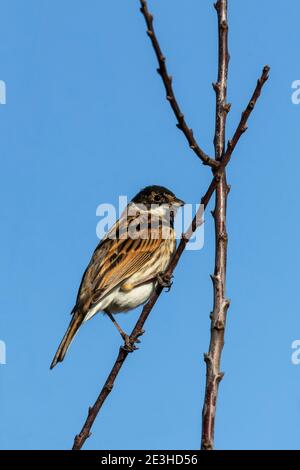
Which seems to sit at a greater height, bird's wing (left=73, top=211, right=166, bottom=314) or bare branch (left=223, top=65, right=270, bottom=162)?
bird's wing (left=73, top=211, right=166, bottom=314)

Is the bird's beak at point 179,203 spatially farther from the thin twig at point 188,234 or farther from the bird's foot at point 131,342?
the thin twig at point 188,234

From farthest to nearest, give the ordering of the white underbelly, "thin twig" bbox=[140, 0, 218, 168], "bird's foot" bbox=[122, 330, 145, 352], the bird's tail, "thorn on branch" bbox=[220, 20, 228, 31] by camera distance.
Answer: the white underbelly < the bird's tail < "bird's foot" bbox=[122, 330, 145, 352] < "thorn on branch" bbox=[220, 20, 228, 31] < "thin twig" bbox=[140, 0, 218, 168]

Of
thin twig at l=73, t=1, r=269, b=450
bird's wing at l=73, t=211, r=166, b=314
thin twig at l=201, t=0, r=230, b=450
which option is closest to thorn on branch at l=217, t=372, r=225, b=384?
thin twig at l=201, t=0, r=230, b=450

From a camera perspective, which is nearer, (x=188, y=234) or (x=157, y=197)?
(x=188, y=234)

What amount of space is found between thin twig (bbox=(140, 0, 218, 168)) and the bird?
378 centimetres

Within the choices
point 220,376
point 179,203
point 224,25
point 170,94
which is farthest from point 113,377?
point 179,203

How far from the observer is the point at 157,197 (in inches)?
390

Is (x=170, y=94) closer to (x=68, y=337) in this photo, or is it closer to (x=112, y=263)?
(x=68, y=337)

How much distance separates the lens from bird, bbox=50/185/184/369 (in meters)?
8.30

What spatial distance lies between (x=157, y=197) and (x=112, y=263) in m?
1.61

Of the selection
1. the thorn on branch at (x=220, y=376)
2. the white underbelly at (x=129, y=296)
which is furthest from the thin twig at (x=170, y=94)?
the white underbelly at (x=129, y=296)

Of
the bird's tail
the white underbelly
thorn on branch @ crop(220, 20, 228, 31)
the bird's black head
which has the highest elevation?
the bird's black head

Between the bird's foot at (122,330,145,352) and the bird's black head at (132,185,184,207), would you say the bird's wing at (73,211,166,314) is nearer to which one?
the bird's black head at (132,185,184,207)

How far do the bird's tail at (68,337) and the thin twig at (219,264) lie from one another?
10.3 ft
